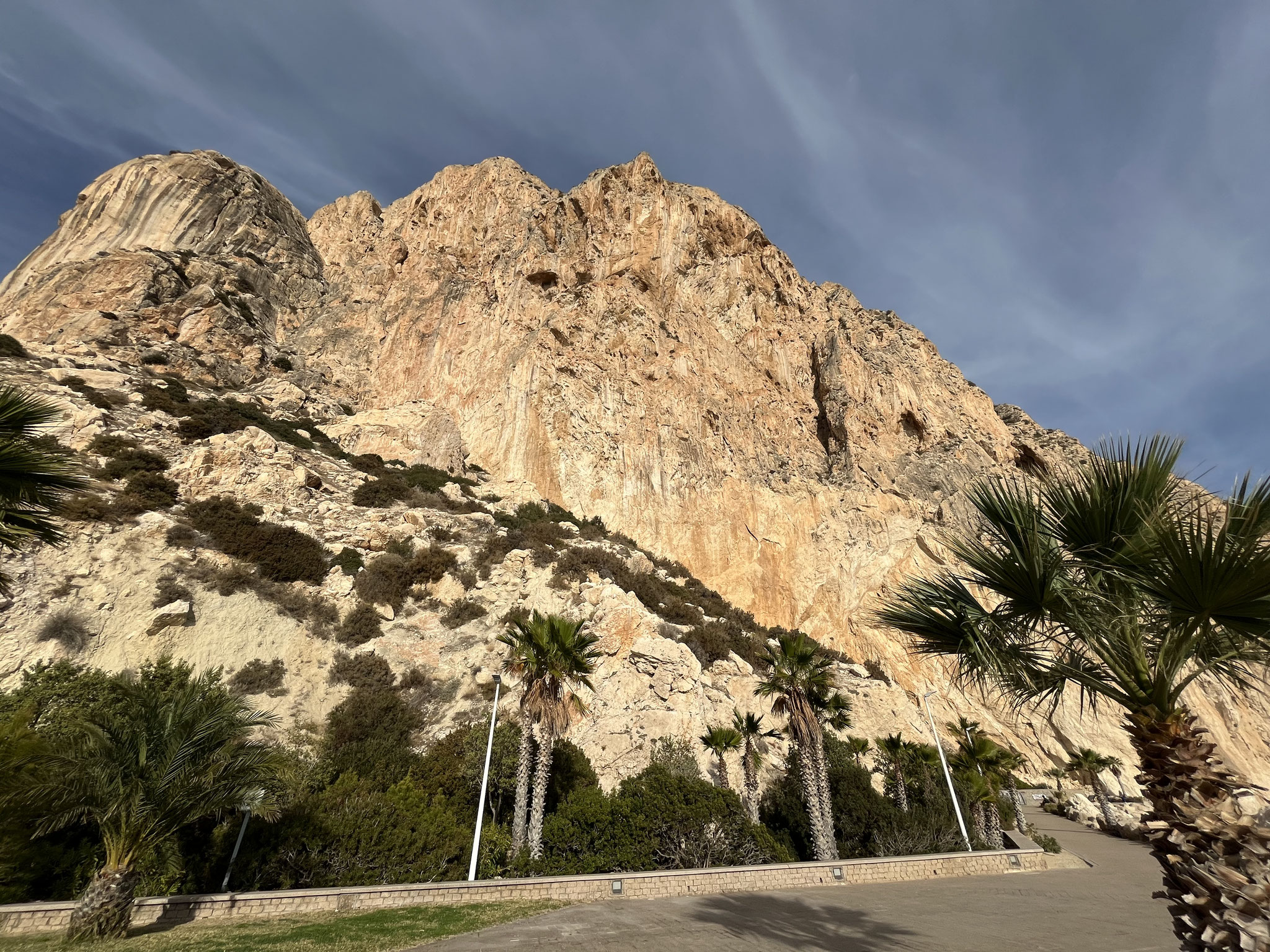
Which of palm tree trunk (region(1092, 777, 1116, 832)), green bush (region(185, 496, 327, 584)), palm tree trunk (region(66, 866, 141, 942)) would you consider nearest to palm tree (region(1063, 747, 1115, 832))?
palm tree trunk (region(1092, 777, 1116, 832))

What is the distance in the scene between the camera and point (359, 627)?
77.6 ft

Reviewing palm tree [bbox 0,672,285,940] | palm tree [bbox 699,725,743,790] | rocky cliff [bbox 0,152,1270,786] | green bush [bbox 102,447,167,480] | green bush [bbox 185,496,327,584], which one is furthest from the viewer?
green bush [bbox 102,447,167,480]

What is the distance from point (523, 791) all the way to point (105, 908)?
309 inches

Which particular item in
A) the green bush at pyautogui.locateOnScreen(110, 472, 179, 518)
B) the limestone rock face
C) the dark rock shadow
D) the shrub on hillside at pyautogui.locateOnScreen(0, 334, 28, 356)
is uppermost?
the limestone rock face

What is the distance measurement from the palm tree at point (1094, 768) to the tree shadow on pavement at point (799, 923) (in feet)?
83.7

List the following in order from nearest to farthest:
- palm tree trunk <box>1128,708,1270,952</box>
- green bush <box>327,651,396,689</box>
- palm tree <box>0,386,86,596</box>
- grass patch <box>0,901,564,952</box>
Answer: palm tree trunk <box>1128,708,1270,952</box>
palm tree <box>0,386,86,596</box>
grass patch <box>0,901,564,952</box>
green bush <box>327,651,396,689</box>

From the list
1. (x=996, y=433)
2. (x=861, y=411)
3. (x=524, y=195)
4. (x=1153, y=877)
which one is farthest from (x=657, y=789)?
(x=524, y=195)

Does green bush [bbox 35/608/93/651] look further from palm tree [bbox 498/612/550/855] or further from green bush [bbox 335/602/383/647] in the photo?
palm tree [bbox 498/612/550/855]

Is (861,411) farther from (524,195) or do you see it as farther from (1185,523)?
(1185,523)

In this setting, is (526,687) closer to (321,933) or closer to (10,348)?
(321,933)

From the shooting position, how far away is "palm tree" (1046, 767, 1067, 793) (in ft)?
104

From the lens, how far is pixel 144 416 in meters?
32.3

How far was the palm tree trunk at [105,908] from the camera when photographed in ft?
28.9

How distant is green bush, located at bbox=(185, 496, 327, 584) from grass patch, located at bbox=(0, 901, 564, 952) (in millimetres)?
17550
